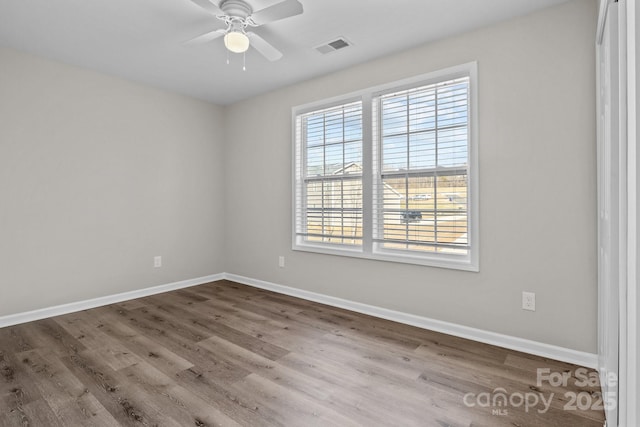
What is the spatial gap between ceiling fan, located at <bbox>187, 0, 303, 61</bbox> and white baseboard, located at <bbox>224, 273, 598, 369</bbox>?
2489 millimetres

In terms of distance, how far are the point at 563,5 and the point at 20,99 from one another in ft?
15.0

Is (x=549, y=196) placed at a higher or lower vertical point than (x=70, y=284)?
higher

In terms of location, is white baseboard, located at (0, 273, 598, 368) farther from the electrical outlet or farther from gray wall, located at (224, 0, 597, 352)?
the electrical outlet

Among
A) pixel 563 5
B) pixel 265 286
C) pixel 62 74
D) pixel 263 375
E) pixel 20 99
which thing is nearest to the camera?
pixel 263 375

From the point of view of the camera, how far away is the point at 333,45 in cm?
296

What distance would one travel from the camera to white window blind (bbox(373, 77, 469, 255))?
9.21 ft

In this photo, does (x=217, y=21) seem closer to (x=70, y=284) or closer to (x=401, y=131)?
(x=401, y=131)

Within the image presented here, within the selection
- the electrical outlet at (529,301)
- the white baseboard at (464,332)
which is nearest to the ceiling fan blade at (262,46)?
the white baseboard at (464,332)

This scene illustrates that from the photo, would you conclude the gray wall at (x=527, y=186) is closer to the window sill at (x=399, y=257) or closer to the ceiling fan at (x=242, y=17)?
the window sill at (x=399, y=257)

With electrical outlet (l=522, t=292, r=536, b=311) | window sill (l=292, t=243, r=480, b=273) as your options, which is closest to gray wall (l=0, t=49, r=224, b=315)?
window sill (l=292, t=243, r=480, b=273)

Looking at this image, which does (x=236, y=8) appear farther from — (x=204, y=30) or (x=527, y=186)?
(x=527, y=186)

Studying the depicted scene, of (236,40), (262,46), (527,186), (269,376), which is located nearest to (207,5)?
(236,40)

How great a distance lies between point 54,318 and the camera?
10.5 feet

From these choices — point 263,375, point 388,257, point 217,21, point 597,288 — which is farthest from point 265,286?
point 597,288
